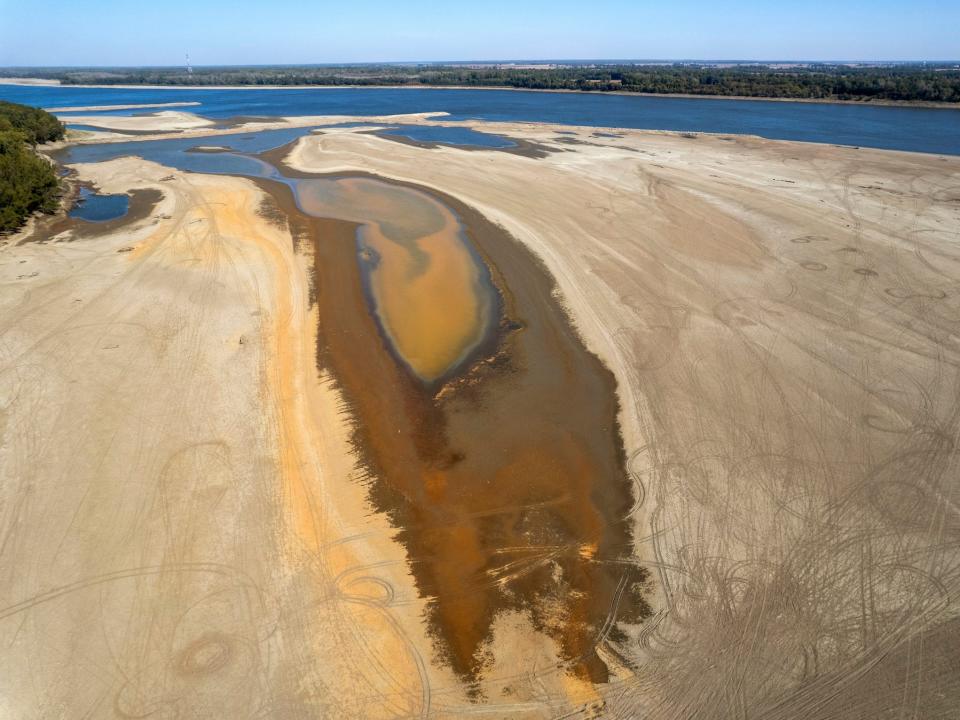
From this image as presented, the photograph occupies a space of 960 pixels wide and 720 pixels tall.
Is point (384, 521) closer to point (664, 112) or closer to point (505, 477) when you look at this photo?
point (505, 477)

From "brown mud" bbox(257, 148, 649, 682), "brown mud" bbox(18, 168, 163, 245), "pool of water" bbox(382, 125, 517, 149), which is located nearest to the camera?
"brown mud" bbox(257, 148, 649, 682)

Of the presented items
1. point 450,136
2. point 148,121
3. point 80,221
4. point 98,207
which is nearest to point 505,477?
point 80,221

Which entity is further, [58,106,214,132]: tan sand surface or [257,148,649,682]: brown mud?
[58,106,214,132]: tan sand surface

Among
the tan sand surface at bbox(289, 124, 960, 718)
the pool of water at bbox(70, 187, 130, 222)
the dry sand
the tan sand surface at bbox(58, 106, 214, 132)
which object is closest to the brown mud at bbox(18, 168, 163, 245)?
the pool of water at bbox(70, 187, 130, 222)

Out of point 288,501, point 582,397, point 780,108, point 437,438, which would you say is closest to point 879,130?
point 780,108

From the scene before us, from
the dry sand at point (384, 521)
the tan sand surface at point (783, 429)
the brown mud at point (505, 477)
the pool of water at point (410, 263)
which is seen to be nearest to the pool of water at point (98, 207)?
the pool of water at point (410, 263)

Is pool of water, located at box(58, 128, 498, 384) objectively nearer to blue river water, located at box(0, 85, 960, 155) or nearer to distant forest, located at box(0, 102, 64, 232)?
distant forest, located at box(0, 102, 64, 232)

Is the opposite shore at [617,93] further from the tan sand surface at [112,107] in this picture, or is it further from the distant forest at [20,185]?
the distant forest at [20,185]
